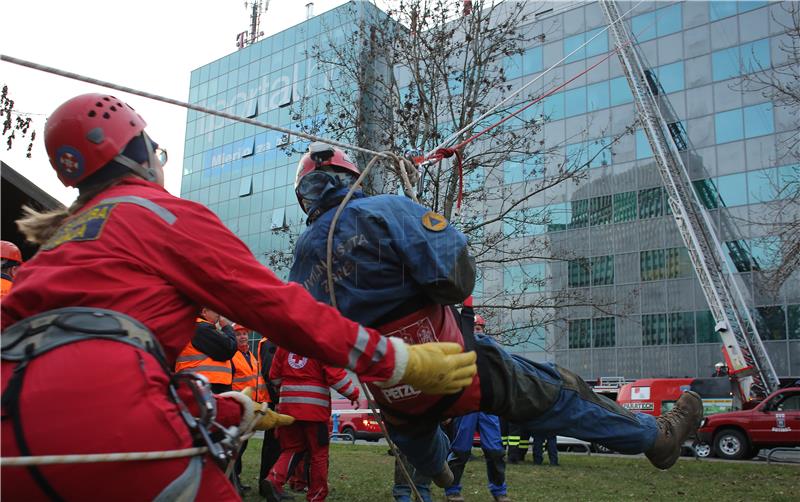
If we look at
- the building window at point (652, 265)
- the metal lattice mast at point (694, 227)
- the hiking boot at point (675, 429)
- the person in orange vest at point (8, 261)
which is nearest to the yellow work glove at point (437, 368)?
the hiking boot at point (675, 429)

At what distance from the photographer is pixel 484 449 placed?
7.36m

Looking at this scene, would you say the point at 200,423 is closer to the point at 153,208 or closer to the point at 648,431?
the point at 153,208

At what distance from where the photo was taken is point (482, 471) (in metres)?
11.7

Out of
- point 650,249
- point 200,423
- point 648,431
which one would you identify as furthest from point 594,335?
point 200,423

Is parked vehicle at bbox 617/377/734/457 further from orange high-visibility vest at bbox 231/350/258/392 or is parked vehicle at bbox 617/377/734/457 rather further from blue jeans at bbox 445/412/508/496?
orange high-visibility vest at bbox 231/350/258/392

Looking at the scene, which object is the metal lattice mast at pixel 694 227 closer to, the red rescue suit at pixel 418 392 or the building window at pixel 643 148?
the building window at pixel 643 148

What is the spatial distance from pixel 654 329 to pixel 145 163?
107ft

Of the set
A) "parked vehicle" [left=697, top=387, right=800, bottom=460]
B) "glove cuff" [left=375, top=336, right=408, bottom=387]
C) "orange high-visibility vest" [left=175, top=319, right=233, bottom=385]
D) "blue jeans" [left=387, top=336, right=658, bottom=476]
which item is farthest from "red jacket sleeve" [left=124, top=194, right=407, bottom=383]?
"parked vehicle" [left=697, top=387, right=800, bottom=460]

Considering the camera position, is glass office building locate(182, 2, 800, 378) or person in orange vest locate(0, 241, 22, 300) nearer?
person in orange vest locate(0, 241, 22, 300)

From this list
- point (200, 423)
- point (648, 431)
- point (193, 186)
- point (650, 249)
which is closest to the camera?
point (200, 423)

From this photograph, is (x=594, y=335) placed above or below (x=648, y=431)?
above

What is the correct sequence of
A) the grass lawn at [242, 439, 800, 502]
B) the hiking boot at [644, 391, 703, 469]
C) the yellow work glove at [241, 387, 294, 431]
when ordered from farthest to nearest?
the grass lawn at [242, 439, 800, 502], the hiking boot at [644, 391, 703, 469], the yellow work glove at [241, 387, 294, 431]

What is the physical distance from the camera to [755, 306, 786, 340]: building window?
29.2 metres

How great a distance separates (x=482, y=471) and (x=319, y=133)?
22.5 ft
